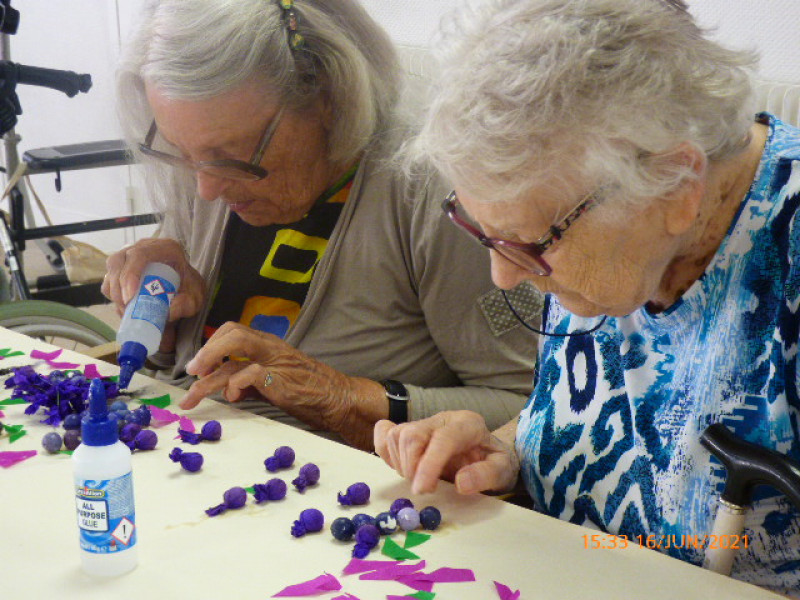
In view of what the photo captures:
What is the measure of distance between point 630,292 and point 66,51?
207 inches

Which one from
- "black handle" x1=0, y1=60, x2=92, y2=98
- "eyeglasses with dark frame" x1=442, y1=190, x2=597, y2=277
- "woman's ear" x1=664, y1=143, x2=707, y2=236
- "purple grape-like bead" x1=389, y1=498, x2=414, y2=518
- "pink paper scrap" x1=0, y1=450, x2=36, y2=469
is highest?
"black handle" x1=0, y1=60, x2=92, y2=98

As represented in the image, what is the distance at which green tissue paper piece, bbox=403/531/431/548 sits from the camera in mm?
1076

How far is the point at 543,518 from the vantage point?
3.71 feet

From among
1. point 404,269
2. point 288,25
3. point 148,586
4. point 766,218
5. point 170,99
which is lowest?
point 148,586

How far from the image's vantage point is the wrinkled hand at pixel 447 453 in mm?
1187

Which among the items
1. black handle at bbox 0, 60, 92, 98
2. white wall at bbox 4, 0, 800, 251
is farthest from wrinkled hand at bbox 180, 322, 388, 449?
white wall at bbox 4, 0, 800, 251

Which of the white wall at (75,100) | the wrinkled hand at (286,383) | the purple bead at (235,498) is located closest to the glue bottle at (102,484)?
the purple bead at (235,498)

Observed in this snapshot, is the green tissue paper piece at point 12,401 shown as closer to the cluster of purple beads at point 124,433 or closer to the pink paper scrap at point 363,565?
the cluster of purple beads at point 124,433

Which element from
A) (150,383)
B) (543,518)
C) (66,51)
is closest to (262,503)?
(543,518)

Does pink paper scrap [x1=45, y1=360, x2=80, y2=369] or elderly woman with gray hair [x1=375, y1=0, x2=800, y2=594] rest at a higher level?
elderly woman with gray hair [x1=375, y1=0, x2=800, y2=594]

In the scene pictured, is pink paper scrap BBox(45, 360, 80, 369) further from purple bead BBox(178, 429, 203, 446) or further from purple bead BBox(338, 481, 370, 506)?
purple bead BBox(338, 481, 370, 506)

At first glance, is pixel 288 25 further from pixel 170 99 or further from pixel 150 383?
pixel 150 383

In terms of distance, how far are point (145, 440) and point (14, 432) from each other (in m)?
0.23

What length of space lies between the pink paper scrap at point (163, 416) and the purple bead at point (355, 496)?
1.36ft
